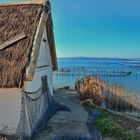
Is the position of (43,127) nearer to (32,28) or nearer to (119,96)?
(32,28)

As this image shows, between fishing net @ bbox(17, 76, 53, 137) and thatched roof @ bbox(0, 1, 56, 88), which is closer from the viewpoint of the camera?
thatched roof @ bbox(0, 1, 56, 88)

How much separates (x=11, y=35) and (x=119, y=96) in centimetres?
857

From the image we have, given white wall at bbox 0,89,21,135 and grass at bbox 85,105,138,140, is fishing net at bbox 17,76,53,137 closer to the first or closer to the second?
white wall at bbox 0,89,21,135

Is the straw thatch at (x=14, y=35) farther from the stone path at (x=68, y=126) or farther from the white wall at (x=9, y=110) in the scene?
the stone path at (x=68, y=126)

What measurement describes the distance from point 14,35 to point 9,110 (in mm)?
2500

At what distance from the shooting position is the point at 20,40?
9.10 meters

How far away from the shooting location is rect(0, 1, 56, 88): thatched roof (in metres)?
8.27

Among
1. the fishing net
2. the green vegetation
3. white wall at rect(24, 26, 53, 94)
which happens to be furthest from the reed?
the green vegetation

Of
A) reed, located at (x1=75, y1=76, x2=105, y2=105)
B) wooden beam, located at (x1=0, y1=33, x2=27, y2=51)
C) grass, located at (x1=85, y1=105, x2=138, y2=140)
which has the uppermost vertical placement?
wooden beam, located at (x1=0, y1=33, x2=27, y2=51)

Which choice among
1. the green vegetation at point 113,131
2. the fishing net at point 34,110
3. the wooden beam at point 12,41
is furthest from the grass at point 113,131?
the wooden beam at point 12,41

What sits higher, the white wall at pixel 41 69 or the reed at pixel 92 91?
the white wall at pixel 41 69

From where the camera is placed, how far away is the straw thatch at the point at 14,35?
8.27 m

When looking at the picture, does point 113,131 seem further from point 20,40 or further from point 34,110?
point 20,40

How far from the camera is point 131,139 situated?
359 inches
